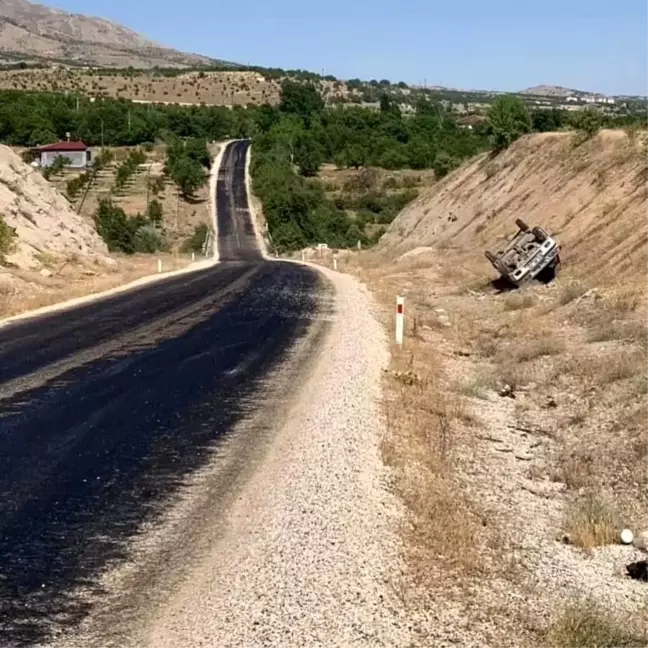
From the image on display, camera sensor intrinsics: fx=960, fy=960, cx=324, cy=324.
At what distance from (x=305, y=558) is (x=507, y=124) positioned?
53489mm

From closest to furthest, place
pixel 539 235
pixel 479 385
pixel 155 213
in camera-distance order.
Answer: pixel 479 385
pixel 539 235
pixel 155 213

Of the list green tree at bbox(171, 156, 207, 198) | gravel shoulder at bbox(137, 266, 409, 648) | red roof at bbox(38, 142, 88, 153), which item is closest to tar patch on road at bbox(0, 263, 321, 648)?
gravel shoulder at bbox(137, 266, 409, 648)

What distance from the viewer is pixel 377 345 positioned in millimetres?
18359

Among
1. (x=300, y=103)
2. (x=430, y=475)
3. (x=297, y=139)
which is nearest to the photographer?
(x=430, y=475)

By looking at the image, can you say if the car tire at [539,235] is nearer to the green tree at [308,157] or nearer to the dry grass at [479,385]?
the dry grass at [479,385]

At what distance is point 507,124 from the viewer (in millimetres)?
57812

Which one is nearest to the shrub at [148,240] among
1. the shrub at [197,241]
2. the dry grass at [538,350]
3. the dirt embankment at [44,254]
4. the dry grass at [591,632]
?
the shrub at [197,241]

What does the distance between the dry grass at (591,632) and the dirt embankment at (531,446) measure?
1 centimetres

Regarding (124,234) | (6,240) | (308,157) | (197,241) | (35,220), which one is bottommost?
(197,241)

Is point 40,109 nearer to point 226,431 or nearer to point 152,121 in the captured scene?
point 152,121

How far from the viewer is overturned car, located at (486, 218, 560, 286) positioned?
2753 cm

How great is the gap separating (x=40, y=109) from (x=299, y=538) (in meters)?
122

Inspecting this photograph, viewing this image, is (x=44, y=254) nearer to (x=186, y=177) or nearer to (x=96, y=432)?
(x=96, y=432)

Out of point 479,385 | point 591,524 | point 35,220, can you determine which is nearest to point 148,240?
point 35,220
